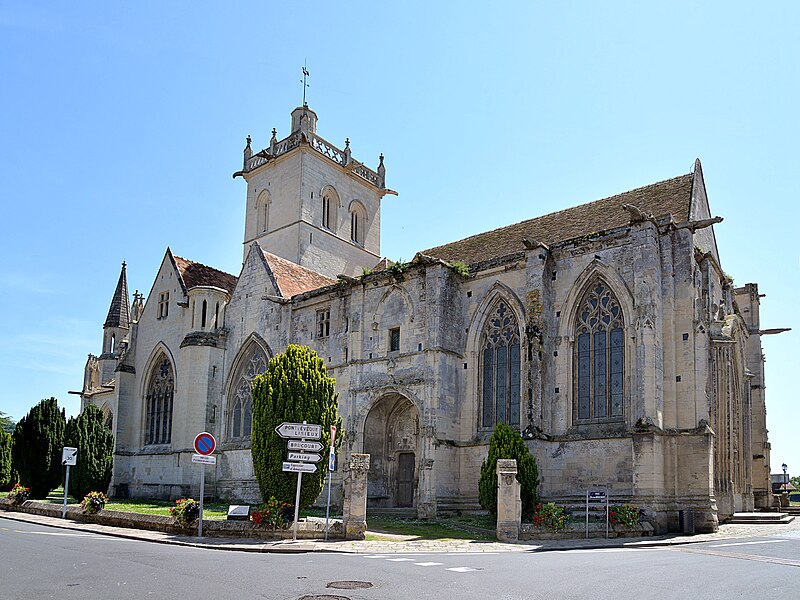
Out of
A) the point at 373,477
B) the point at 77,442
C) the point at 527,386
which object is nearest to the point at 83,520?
the point at 77,442

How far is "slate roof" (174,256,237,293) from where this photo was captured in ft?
127

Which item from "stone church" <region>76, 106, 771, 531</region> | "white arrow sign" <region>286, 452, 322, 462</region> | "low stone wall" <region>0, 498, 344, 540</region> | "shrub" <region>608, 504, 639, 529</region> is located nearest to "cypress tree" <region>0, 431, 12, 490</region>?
"stone church" <region>76, 106, 771, 531</region>

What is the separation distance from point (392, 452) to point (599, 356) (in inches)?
364

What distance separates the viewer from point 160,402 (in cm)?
3841

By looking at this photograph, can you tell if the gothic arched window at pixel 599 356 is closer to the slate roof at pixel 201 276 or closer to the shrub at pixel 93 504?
the shrub at pixel 93 504

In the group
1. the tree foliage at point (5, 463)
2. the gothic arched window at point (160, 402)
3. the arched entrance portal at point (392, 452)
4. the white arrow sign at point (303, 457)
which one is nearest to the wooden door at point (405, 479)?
the arched entrance portal at point (392, 452)

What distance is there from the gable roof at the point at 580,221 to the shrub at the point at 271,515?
14.0m

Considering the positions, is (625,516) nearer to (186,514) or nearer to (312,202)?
(186,514)

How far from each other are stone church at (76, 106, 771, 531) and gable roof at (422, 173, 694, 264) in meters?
0.10

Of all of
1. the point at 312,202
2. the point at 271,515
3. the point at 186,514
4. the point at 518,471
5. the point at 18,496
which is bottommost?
the point at 18,496

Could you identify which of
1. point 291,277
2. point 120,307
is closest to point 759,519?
point 291,277

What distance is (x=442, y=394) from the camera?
27.1 metres

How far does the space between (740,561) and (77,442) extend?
25166mm

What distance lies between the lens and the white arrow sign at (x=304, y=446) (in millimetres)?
19062
